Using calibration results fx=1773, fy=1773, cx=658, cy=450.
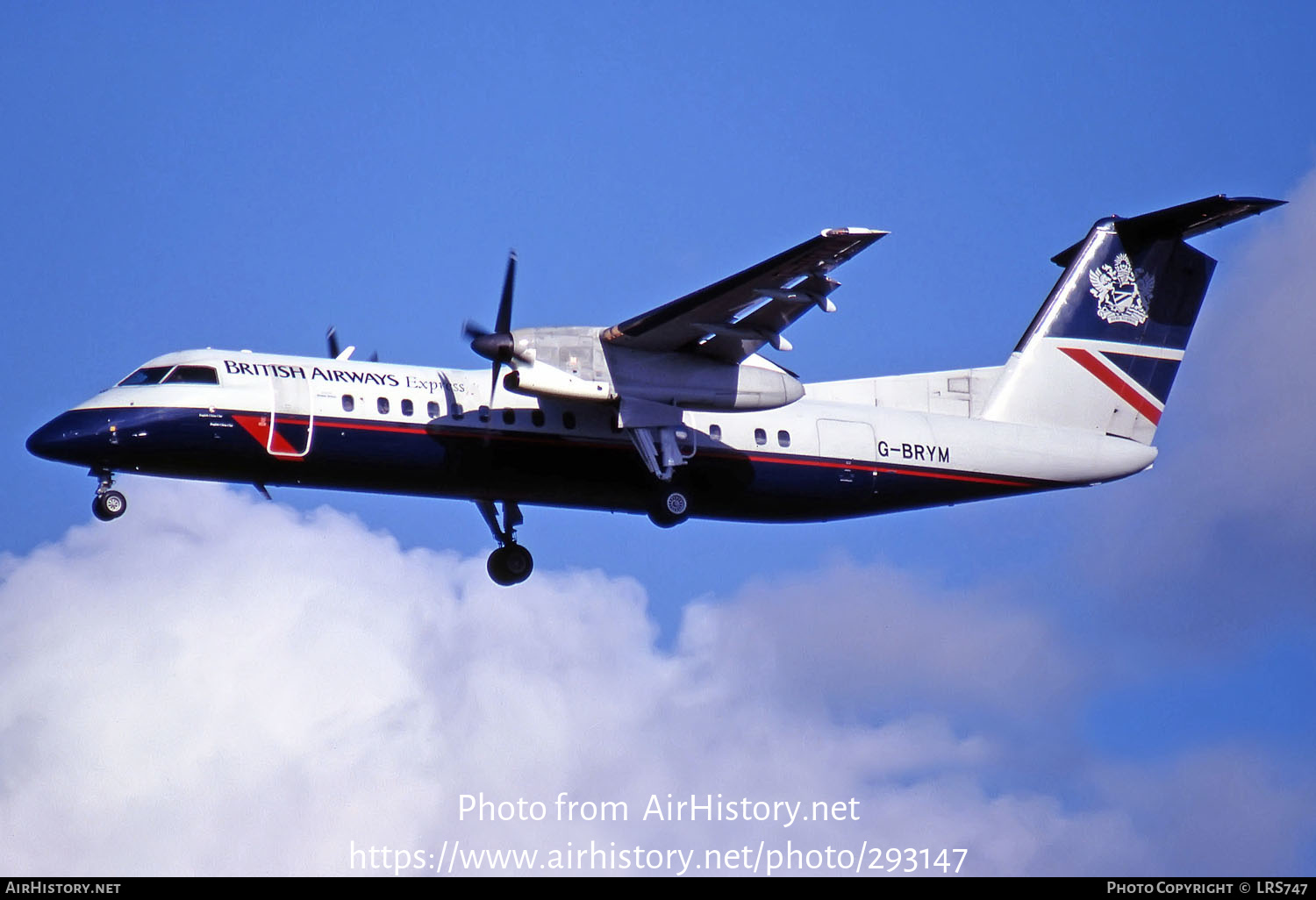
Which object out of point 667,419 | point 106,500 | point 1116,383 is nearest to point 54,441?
point 106,500

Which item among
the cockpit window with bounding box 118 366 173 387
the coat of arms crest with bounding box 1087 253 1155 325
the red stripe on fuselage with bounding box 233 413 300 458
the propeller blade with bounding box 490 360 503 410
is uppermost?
the coat of arms crest with bounding box 1087 253 1155 325

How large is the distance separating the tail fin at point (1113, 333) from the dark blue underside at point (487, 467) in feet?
4.90

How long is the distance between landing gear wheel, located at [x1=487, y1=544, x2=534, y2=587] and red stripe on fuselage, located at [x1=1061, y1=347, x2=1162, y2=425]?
336 inches

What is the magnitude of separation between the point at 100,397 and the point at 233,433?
5.68 feet

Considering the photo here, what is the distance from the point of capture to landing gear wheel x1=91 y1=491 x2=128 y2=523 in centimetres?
2158

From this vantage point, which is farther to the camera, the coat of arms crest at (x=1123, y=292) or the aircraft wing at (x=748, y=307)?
the coat of arms crest at (x=1123, y=292)

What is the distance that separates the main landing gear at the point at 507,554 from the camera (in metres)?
24.9

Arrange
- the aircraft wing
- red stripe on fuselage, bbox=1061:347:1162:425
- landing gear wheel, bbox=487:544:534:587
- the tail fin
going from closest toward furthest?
the aircraft wing, landing gear wheel, bbox=487:544:534:587, the tail fin, red stripe on fuselage, bbox=1061:347:1162:425

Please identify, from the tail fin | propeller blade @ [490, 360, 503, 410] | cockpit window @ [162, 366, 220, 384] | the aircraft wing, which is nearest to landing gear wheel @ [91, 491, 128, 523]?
cockpit window @ [162, 366, 220, 384]

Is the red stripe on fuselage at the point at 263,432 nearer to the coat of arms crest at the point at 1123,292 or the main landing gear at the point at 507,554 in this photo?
the main landing gear at the point at 507,554

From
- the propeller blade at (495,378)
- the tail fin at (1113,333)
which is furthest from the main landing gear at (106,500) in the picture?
the tail fin at (1113,333)

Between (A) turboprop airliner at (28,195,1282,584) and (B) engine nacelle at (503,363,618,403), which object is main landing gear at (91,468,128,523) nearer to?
(A) turboprop airliner at (28,195,1282,584)

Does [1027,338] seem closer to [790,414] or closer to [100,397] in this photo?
[790,414]

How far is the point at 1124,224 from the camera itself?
87.4 feet
